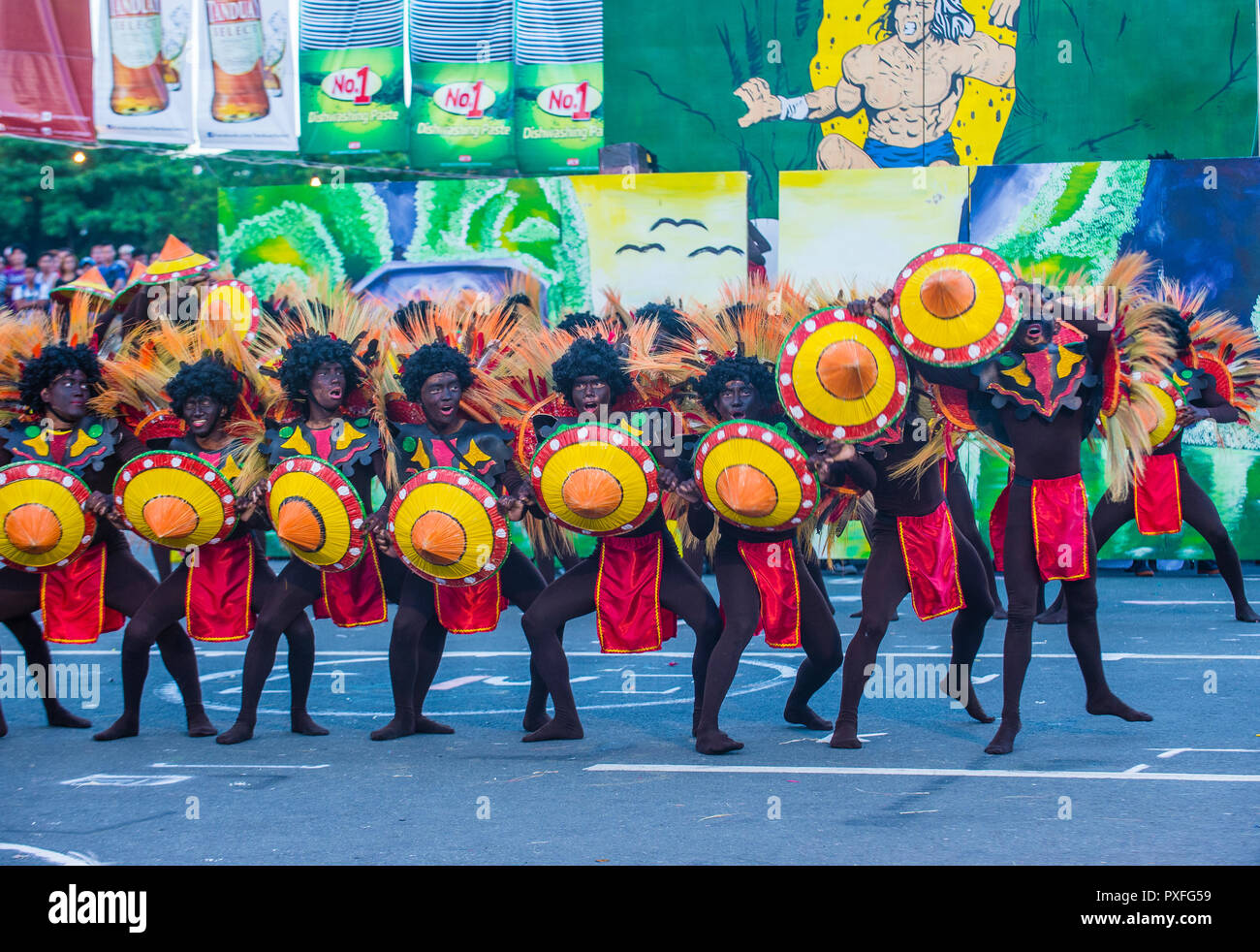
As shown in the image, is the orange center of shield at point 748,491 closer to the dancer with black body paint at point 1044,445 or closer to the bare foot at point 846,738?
the dancer with black body paint at point 1044,445

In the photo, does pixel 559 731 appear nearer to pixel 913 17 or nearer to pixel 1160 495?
pixel 1160 495

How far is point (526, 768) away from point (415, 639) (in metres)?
0.99

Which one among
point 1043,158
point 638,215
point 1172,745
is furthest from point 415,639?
point 1043,158

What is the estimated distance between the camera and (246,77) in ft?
55.3

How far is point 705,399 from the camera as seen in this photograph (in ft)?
21.0

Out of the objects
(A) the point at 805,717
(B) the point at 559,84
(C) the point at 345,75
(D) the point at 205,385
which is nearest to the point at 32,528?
(D) the point at 205,385

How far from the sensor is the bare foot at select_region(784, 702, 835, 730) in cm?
670

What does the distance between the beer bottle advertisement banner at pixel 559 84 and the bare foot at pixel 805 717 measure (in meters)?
11.3

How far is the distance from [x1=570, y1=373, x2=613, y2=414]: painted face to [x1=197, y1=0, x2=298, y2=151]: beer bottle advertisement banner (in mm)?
11590

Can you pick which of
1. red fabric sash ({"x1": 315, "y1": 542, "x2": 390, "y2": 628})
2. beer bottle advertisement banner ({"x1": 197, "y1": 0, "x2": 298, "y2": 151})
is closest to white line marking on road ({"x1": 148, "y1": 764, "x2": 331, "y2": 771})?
red fabric sash ({"x1": 315, "y1": 542, "x2": 390, "y2": 628})

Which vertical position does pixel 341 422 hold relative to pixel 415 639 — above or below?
above

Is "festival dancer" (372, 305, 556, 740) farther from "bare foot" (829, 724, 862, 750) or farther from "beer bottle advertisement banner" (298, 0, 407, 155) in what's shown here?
"beer bottle advertisement banner" (298, 0, 407, 155)

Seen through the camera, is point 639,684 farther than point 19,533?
Yes
